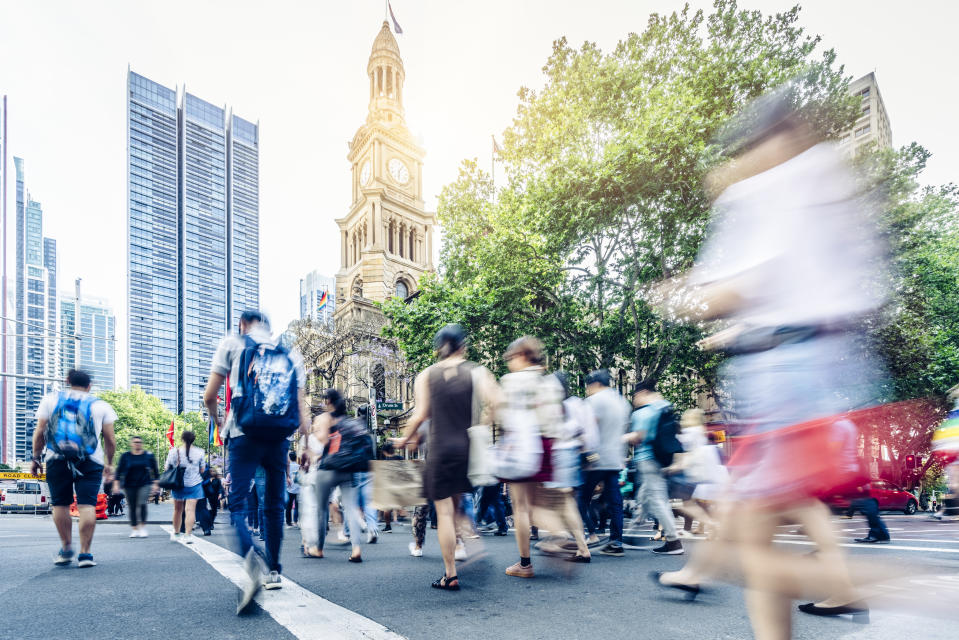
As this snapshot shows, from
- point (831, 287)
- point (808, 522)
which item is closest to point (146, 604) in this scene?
point (808, 522)

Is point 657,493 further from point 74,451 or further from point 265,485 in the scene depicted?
point 74,451

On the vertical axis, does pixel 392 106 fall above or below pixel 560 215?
above

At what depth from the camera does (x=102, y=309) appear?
120000 millimetres

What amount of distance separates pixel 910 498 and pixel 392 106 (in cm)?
5200

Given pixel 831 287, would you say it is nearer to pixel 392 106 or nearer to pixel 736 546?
pixel 736 546

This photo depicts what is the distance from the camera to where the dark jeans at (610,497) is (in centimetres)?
614

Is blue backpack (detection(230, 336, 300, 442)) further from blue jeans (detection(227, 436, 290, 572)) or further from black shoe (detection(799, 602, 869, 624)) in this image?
black shoe (detection(799, 602, 869, 624))

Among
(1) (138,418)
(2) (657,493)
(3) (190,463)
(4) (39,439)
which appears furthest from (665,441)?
(1) (138,418)

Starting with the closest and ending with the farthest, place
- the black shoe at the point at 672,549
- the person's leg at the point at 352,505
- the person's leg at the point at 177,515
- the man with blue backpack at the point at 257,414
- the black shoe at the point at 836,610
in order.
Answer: the black shoe at the point at 836,610
the man with blue backpack at the point at 257,414
the person's leg at the point at 352,505
the black shoe at the point at 672,549
the person's leg at the point at 177,515

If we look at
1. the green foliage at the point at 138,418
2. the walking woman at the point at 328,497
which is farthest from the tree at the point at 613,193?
the green foliage at the point at 138,418

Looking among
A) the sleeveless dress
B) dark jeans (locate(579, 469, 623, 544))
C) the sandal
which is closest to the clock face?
dark jeans (locate(579, 469, 623, 544))

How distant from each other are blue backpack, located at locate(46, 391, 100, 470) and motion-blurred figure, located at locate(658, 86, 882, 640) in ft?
17.8

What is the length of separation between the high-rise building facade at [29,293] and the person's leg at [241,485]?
81407 millimetres

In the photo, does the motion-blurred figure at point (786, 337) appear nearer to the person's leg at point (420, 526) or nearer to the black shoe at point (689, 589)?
the black shoe at point (689, 589)
